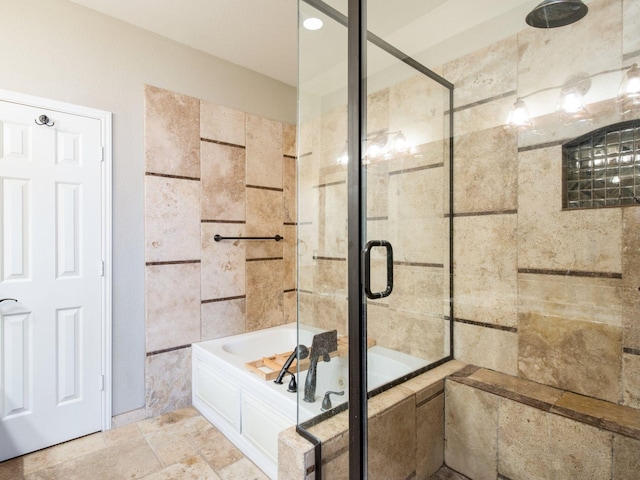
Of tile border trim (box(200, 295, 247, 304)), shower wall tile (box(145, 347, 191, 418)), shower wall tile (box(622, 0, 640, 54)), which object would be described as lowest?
shower wall tile (box(145, 347, 191, 418))

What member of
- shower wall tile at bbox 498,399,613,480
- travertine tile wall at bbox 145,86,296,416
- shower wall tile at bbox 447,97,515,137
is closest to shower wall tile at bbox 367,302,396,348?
shower wall tile at bbox 498,399,613,480

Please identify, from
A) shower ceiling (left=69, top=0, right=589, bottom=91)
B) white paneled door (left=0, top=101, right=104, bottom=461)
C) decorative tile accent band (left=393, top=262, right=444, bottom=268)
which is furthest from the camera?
white paneled door (left=0, top=101, right=104, bottom=461)

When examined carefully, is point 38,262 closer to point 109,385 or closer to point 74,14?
point 109,385

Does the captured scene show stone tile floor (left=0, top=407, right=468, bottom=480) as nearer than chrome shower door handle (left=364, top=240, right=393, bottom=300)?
No

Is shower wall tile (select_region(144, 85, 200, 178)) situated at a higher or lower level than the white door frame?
higher

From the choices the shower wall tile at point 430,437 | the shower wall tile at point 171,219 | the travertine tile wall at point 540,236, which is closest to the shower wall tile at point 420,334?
the travertine tile wall at point 540,236

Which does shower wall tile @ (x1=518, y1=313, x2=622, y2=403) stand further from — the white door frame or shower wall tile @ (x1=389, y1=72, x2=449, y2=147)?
the white door frame

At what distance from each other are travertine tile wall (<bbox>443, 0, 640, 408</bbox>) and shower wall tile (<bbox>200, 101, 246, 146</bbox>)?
5.77 ft

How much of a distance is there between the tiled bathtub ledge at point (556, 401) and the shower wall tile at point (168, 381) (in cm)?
194

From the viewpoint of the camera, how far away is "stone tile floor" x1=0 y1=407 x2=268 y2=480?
192cm

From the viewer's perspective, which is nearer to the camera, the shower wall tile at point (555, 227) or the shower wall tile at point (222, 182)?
the shower wall tile at point (555, 227)

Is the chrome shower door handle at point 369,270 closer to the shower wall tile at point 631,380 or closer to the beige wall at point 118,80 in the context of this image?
the shower wall tile at point 631,380

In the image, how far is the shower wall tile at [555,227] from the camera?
4.66 feet

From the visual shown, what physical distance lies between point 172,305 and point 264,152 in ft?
5.00
